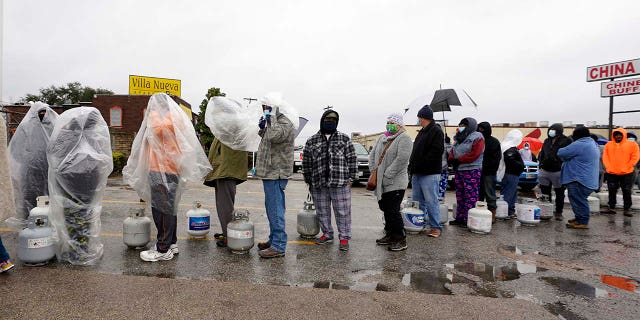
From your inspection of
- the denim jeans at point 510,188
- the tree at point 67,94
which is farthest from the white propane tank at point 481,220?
the tree at point 67,94

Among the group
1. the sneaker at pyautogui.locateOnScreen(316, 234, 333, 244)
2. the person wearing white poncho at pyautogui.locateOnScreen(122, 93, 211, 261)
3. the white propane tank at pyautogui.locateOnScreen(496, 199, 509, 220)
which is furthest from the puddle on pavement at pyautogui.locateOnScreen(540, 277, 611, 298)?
the person wearing white poncho at pyautogui.locateOnScreen(122, 93, 211, 261)

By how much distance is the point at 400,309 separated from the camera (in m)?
3.03

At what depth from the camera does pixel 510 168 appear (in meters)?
7.07

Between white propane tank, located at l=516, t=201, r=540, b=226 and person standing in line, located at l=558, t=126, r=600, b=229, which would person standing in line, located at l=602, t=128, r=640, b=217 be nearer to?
person standing in line, located at l=558, t=126, r=600, b=229

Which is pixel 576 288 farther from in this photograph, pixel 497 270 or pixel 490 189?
pixel 490 189

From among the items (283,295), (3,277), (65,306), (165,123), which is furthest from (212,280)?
(3,277)

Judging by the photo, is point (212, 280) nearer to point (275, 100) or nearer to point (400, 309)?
point (400, 309)

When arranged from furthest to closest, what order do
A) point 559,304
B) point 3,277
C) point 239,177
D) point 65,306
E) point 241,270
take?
point 239,177
point 241,270
point 3,277
point 559,304
point 65,306

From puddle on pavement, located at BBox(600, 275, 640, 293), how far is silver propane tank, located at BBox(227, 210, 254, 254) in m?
3.94

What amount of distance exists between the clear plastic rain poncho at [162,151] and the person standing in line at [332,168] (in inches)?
59.4

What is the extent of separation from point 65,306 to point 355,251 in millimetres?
3127

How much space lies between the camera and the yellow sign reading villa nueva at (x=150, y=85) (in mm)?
26672

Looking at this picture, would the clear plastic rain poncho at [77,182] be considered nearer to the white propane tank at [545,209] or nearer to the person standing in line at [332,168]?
the person standing in line at [332,168]

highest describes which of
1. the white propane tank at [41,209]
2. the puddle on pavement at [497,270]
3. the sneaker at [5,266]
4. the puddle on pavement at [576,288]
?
A: the white propane tank at [41,209]
